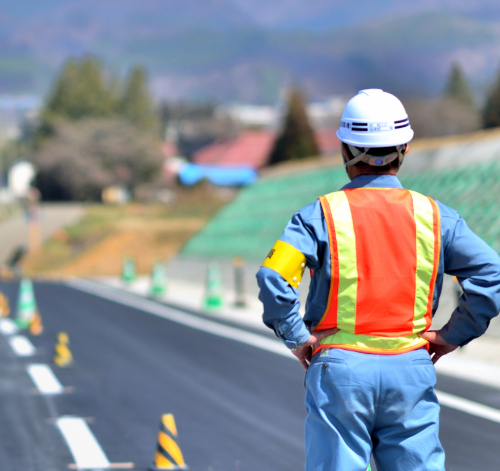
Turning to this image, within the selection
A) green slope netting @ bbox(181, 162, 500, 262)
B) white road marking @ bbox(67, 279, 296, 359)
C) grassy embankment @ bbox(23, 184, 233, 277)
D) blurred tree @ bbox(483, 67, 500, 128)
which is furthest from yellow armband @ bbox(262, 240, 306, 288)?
grassy embankment @ bbox(23, 184, 233, 277)

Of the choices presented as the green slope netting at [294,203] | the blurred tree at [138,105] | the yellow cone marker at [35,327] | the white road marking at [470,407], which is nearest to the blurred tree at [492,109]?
the green slope netting at [294,203]

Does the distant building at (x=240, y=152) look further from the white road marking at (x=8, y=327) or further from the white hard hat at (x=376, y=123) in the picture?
the white hard hat at (x=376, y=123)

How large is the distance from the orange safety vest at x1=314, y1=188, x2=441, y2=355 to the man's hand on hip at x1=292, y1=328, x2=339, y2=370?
1.0 inches

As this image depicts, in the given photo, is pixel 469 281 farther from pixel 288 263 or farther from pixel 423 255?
pixel 288 263

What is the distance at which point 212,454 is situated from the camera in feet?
22.5

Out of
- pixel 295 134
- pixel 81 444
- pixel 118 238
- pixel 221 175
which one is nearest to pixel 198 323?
pixel 81 444

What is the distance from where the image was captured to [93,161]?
86.2 metres

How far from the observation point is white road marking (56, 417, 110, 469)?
6.55 meters

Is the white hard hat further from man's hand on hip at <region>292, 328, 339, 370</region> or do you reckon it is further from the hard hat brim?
man's hand on hip at <region>292, 328, 339, 370</region>

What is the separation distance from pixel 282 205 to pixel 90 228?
32.0m

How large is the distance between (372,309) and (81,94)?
10833 centimetres

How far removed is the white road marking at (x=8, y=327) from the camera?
16.2m

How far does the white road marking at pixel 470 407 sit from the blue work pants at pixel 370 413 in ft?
16.2

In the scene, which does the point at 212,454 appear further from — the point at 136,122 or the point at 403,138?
the point at 136,122
